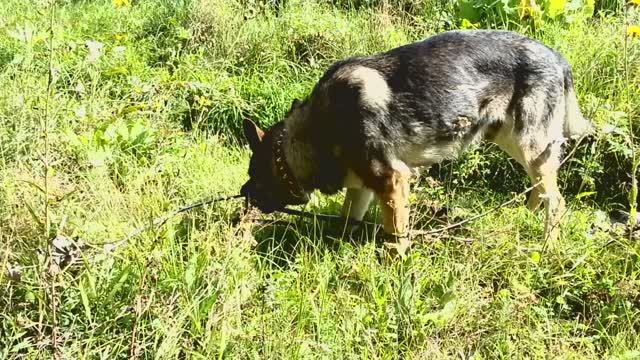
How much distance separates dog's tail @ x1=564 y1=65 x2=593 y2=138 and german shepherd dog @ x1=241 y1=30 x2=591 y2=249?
0.24 ft

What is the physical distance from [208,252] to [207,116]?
7.84 ft

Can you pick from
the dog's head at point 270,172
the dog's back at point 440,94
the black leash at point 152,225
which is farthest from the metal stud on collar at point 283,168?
the black leash at point 152,225

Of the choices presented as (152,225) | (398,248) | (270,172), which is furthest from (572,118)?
(152,225)

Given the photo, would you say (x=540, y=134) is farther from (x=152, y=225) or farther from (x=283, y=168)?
(x=152, y=225)

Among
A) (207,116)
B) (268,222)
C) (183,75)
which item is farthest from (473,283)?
(183,75)

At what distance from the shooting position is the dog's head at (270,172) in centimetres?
405

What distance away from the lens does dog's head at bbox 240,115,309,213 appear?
405 centimetres

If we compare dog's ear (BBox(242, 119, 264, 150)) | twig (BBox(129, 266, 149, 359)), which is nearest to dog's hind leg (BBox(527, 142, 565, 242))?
dog's ear (BBox(242, 119, 264, 150))

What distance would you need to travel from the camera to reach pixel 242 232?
3.61m

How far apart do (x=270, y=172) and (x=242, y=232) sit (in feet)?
1.93

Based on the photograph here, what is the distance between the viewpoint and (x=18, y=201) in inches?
147

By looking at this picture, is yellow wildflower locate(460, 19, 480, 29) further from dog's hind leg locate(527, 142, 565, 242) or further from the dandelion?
the dandelion

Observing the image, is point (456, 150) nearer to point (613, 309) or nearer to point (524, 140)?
point (524, 140)

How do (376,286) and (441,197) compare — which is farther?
(441,197)
